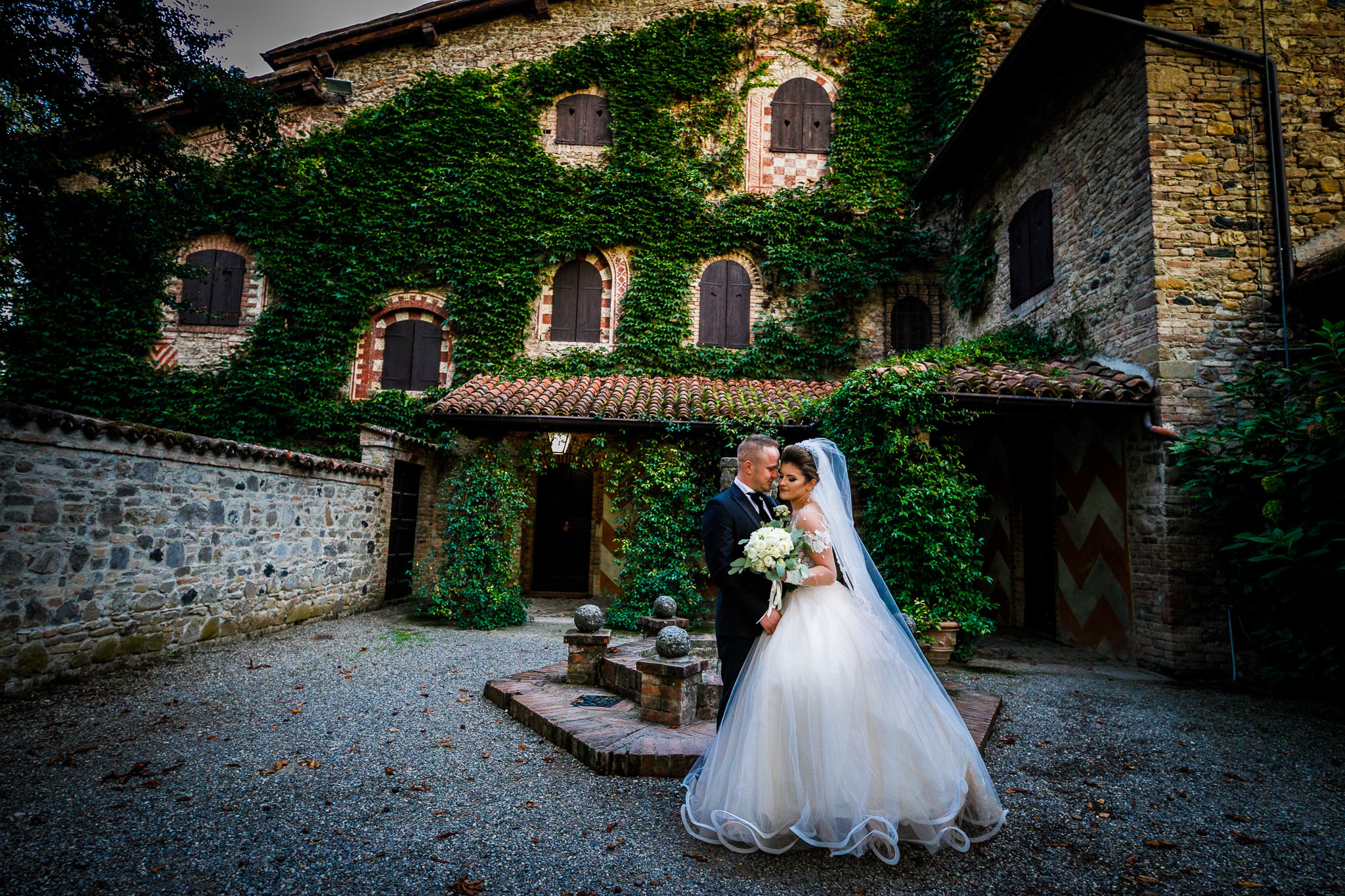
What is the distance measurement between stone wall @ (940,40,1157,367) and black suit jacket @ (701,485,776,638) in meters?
6.00

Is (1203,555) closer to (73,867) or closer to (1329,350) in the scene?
(1329,350)

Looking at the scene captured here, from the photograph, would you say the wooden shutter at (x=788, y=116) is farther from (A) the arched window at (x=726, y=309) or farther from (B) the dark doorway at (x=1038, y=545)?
(B) the dark doorway at (x=1038, y=545)

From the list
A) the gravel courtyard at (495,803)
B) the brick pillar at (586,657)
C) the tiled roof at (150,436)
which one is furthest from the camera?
the brick pillar at (586,657)

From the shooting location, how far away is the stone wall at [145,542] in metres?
4.82

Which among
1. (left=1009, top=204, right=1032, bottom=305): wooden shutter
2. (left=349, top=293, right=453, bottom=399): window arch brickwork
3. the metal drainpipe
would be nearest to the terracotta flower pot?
the metal drainpipe

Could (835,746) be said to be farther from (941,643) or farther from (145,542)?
(145,542)

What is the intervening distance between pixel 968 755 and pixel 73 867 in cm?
381

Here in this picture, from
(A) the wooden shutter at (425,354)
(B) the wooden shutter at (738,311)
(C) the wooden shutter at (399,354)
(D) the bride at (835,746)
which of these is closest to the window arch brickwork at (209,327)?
(C) the wooden shutter at (399,354)

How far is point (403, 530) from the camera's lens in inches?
405

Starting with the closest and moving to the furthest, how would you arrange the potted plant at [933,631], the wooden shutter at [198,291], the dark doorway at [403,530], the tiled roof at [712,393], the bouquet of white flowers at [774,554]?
the bouquet of white flowers at [774,554] < the potted plant at [933,631] < the tiled roof at [712,393] < the dark doorway at [403,530] < the wooden shutter at [198,291]

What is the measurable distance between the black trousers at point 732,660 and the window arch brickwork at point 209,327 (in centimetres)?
1174

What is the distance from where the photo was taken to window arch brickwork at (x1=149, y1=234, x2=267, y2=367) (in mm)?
11078

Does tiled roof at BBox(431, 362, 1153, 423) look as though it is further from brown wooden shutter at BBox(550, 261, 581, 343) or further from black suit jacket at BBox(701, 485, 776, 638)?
black suit jacket at BBox(701, 485, 776, 638)

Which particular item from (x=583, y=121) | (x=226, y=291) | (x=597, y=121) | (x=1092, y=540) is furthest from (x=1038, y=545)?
(x=226, y=291)
